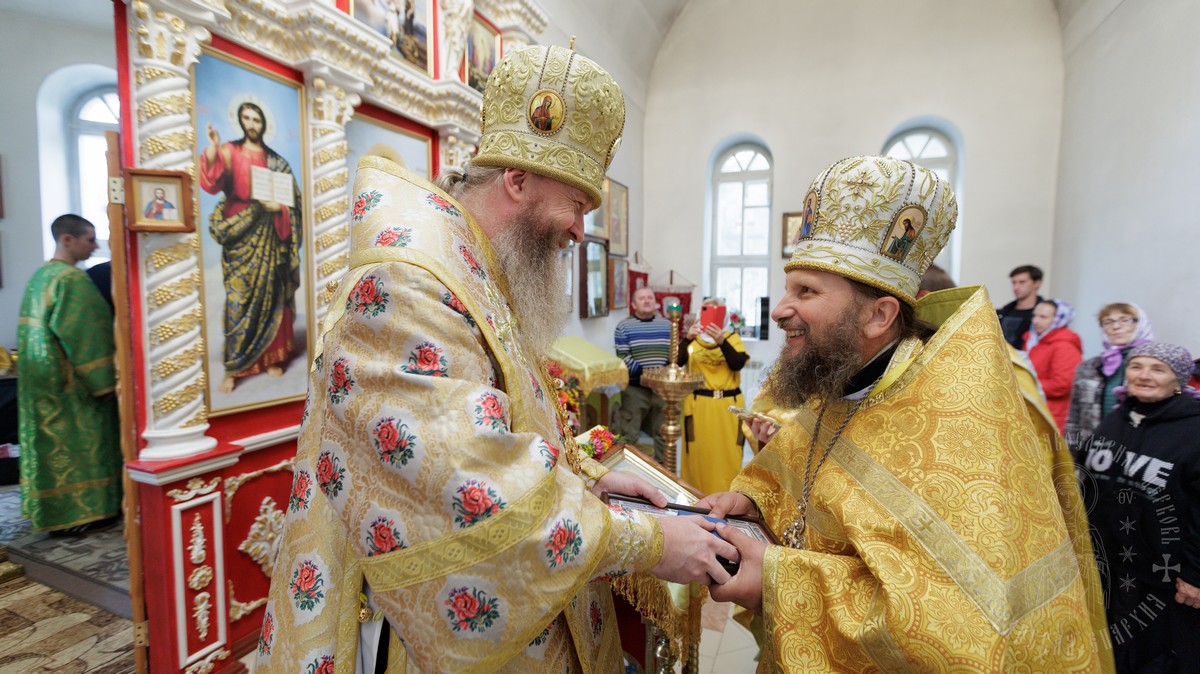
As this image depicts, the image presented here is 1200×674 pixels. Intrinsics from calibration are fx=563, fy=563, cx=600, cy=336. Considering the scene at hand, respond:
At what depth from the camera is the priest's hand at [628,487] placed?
161 centimetres

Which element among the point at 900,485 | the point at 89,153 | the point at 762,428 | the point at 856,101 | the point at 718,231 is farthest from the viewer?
the point at 718,231

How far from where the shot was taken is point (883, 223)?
57.6 inches

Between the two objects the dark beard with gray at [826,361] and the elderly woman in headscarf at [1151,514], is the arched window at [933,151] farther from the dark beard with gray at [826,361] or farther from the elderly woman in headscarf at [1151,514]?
the dark beard with gray at [826,361]

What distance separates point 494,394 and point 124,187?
2.43 m

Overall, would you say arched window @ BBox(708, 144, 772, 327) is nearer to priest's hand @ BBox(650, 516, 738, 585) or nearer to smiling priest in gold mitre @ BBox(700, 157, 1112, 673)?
smiling priest in gold mitre @ BBox(700, 157, 1112, 673)

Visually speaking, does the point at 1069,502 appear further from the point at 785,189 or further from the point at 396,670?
the point at 785,189

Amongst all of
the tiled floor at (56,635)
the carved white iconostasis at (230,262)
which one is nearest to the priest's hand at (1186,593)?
the carved white iconostasis at (230,262)

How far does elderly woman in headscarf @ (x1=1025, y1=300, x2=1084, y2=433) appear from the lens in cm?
479

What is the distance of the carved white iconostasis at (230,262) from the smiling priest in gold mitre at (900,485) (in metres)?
2.55

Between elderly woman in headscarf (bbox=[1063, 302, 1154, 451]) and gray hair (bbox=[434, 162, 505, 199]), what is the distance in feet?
14.3

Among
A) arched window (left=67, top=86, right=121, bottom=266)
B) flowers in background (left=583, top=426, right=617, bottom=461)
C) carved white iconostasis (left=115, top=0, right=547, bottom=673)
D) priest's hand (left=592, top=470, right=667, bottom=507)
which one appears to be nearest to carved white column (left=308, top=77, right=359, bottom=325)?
carved white iconostasis (left=115, top=0, right=547, bottom=673)

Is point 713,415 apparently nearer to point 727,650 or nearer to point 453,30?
point 727,650

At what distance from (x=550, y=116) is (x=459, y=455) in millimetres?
945

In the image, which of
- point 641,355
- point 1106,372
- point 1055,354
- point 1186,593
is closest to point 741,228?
point 641,355
